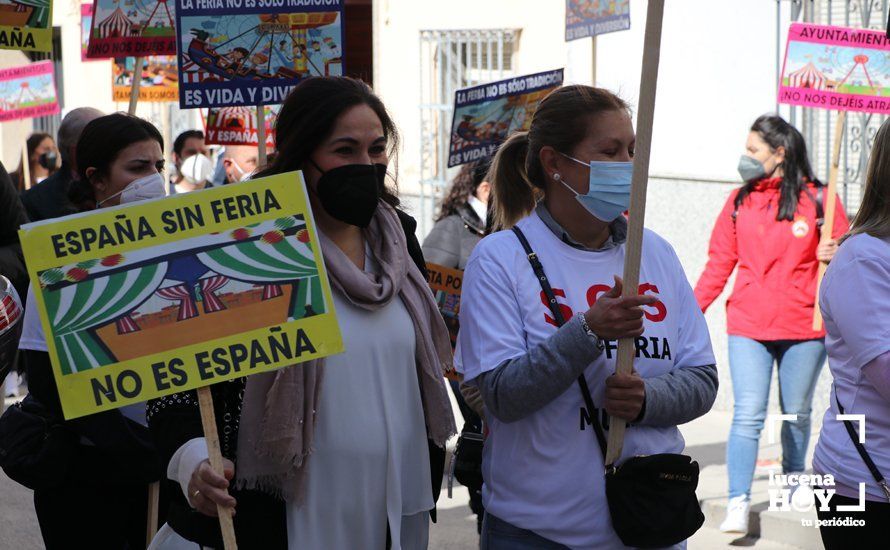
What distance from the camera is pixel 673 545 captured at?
3.21 metres

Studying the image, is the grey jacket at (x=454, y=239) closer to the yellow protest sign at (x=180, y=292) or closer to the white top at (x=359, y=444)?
the white top at (x=359, y=444)

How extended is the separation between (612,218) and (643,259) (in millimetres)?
132

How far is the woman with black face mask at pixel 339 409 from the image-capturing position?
2973mm

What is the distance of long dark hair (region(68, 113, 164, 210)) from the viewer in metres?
4.53

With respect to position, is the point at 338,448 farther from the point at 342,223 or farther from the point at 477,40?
the point at 477,40

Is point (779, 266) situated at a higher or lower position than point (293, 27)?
lower

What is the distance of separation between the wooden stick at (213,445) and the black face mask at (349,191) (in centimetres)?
58

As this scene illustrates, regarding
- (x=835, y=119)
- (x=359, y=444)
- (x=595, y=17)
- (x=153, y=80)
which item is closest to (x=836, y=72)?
(x=835, y=119)

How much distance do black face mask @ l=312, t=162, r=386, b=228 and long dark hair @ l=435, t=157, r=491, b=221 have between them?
3451 millimetres

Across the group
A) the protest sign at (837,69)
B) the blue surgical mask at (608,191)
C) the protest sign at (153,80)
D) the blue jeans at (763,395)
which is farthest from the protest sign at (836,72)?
the protest sign at (153,80)

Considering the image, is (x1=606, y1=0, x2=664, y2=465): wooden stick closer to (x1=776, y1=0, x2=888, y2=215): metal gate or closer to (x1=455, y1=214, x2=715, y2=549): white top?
(x1=455, y1=214, x2=715, y2=549): white top

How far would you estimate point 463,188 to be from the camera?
264 inches

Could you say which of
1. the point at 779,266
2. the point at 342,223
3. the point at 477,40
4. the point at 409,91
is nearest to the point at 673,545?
the point at 342,223

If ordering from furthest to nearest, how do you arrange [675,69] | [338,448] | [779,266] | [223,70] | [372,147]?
[675,69], [779,266], [223,70], [372,147], [338,448]
